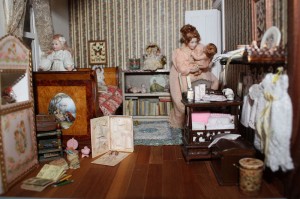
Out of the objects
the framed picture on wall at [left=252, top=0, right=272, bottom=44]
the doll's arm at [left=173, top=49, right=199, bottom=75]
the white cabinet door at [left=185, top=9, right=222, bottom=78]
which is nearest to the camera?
the framed picture on wall at [left=252, top=0, right=272, bottom=44]

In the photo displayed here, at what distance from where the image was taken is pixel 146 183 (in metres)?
2.77

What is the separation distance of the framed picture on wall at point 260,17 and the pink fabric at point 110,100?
233cm

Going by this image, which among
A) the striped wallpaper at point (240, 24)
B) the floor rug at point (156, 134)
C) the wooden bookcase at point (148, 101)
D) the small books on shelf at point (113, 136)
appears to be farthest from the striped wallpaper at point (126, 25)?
the small books on shelf at point (113, 136)

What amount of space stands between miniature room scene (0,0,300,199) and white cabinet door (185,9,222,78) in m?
0.02

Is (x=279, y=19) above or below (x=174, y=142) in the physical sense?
above

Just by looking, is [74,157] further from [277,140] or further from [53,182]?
[277,140]

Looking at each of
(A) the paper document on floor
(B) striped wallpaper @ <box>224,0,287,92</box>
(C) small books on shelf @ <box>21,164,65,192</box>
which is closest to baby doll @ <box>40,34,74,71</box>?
(A) the paper document on floor

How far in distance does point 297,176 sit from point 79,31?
5.30m

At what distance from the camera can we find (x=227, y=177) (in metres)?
2.72

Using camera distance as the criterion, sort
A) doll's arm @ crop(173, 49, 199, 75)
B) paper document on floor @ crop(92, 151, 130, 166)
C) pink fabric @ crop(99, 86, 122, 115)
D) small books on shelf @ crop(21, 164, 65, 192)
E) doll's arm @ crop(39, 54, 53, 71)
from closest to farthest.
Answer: small books on shelf @ crop(21, 164, 65, 192), paper document on floor @ crop(92, 151, 130, 166), doll's arm @ crop(39, 54, 53, 71), pink fabric @ crop(99, 86, 122, 115), doll's arm @ crop(173, 49, 199, 75)

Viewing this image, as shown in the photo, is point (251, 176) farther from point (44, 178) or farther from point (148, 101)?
point (148, 101)

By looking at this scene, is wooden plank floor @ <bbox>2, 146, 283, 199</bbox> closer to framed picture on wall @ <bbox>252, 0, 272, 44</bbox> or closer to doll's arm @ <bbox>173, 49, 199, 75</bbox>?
framed picture on wall @ <bbox>252, 0, 272, 44</bbox>

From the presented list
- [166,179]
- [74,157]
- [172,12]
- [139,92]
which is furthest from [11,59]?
[172,12]

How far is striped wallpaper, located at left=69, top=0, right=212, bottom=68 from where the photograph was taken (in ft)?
20.3
